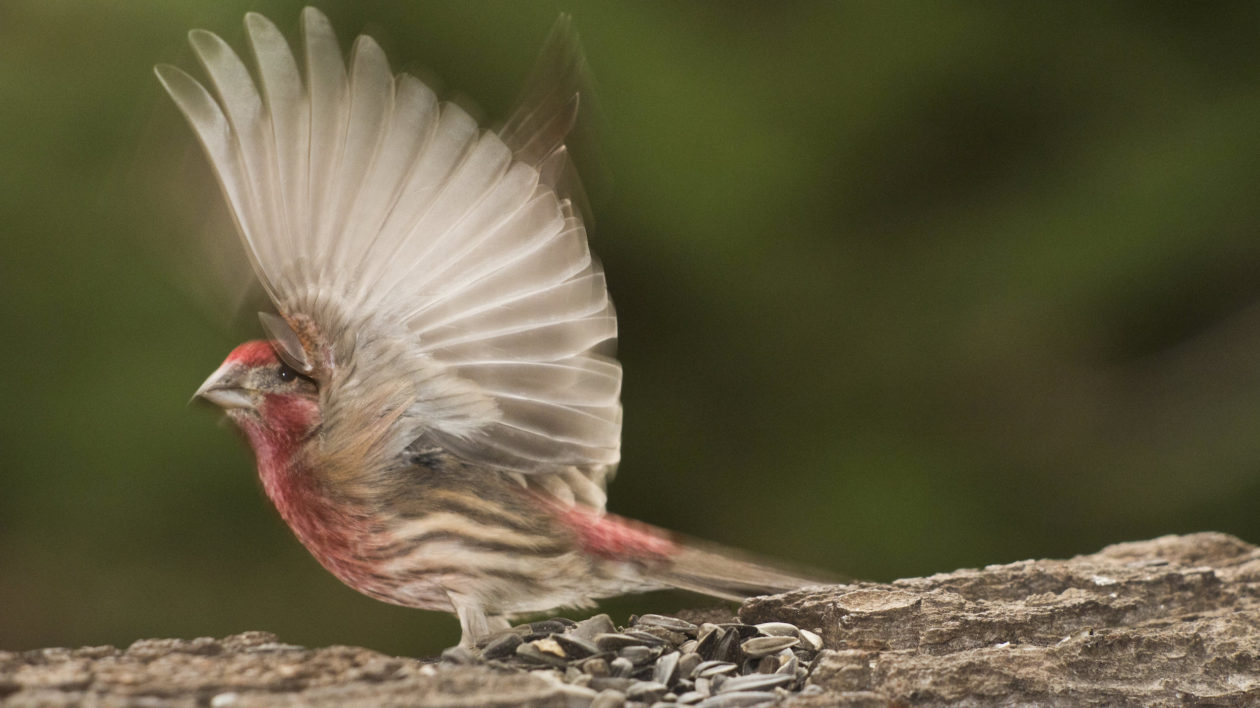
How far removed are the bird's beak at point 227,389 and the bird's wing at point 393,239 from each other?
0.27m

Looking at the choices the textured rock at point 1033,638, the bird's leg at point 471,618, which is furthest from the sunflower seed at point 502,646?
the textured rock at point 1033,638

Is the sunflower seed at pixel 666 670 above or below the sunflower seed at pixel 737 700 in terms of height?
above

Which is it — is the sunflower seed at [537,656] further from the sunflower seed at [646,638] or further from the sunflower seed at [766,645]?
the sunflower seed at [766,645]

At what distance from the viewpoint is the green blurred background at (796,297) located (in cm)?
455

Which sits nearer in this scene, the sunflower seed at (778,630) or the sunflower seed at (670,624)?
the sunflower seed at (778,630)

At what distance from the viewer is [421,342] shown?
8.25ft

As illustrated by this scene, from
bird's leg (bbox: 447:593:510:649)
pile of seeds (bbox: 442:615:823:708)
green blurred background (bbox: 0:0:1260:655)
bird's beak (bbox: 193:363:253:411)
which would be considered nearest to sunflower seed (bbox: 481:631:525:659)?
pile of seeds (bbox: 442:615:823:708)

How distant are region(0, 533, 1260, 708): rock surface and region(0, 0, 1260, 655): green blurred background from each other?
174 cm

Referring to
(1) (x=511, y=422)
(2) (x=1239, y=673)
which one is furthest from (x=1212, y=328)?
(1) (x=511, y=422)

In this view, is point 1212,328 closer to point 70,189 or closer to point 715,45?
point 715,45

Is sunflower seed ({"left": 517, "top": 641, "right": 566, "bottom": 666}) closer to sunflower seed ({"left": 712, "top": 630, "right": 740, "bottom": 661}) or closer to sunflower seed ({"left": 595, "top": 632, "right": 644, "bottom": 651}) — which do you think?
sunflower seed ({"left": 595, "top": 632, "right": 644, "bottom": 651})

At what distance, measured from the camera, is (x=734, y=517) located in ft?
16.7

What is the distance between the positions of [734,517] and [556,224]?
2.80m

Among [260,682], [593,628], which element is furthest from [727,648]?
[260,682]
